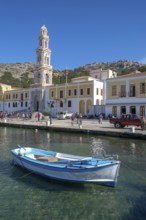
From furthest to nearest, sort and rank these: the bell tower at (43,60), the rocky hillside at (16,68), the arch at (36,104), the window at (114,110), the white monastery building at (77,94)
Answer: the rocky hillside at (16,68), the arch at (36,104), the bell tower at (43,60), the window at (114,110), the white monastery building at (77,94)

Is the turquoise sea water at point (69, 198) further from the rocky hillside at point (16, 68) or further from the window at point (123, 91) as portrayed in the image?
the rocky hillside at point (16, 68)

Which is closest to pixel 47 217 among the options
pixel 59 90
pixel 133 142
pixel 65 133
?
pixel 133 142

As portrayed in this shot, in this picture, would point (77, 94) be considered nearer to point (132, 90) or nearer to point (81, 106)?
point (81, 106)

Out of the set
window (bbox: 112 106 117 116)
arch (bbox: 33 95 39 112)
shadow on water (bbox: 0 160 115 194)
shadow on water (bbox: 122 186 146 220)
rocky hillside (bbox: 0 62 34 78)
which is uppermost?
rocky hillside (bbox: 0 62 34 78)

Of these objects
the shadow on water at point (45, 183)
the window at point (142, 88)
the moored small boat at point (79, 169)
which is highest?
the window at point (142, 88)

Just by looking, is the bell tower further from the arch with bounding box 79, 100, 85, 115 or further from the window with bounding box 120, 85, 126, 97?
the window with bounding box 120, 85, 126, 97

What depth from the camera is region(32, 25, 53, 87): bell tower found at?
194 feet

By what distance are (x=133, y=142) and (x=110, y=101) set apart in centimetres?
2231

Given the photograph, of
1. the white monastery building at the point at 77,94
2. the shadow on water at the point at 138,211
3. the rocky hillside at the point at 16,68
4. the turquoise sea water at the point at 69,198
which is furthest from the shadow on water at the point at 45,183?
the rocky hillside at the point at 16,68

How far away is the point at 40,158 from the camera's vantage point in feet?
39.0

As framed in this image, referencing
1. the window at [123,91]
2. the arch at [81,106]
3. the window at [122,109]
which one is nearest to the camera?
the window at [122,109]

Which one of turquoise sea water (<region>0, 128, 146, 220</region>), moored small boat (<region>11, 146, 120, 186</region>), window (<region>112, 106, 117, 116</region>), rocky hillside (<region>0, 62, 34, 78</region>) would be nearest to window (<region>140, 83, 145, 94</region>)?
window (<region>112, 106, 117, 116</region>)

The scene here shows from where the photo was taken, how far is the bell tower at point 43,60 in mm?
59281

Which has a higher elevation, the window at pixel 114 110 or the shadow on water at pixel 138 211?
the window at pixel 114 110
